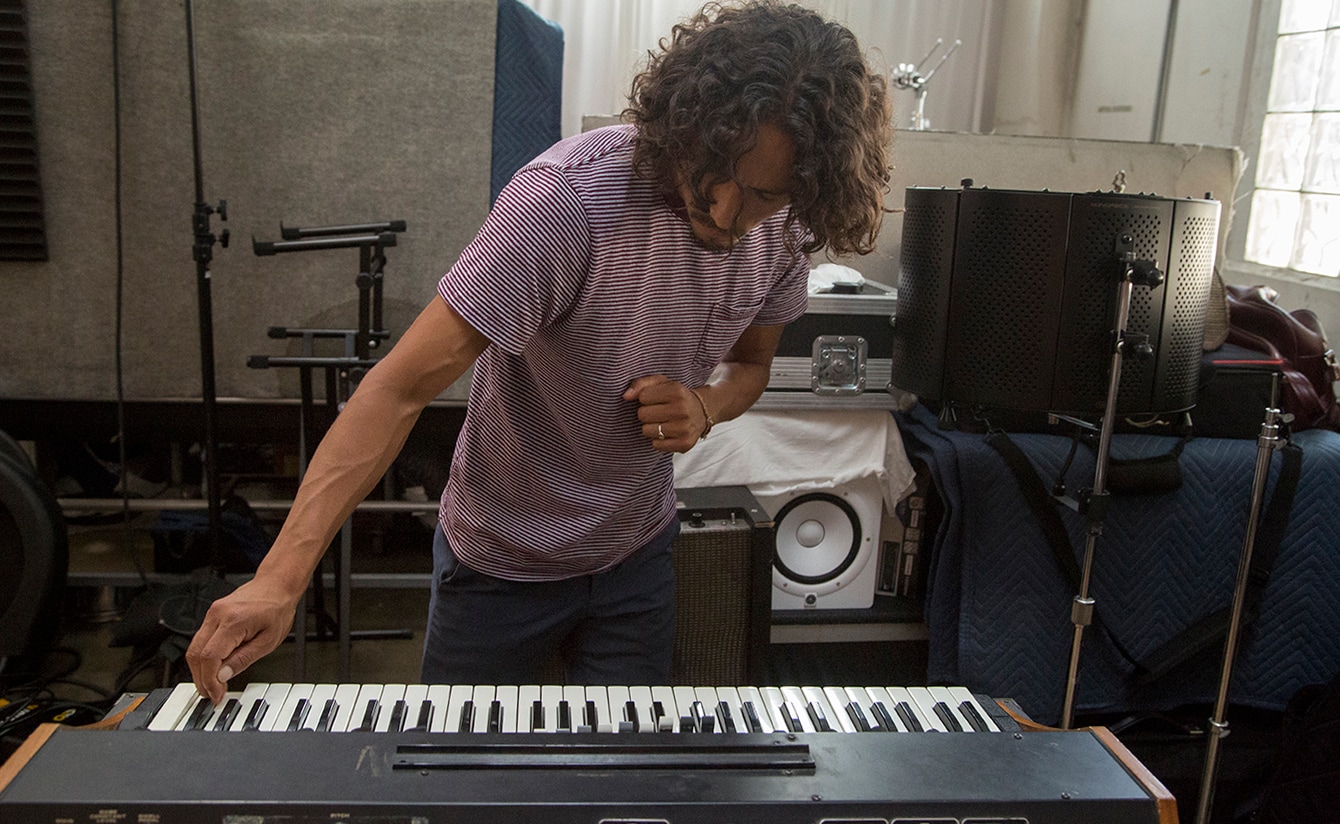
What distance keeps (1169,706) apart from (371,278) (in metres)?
1.99

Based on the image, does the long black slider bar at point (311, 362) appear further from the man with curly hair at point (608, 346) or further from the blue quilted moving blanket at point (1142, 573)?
the blue quilted moving blanket at point (1142, 573)

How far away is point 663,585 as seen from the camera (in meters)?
1.35

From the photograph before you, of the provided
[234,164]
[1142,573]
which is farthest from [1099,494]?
[234,164]

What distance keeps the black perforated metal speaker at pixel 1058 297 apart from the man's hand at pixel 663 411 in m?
0.88

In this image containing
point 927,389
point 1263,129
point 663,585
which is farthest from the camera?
point 1263,129

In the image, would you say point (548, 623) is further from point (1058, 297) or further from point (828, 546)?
point (828, 546)

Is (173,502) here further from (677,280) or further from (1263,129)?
(1263,129)

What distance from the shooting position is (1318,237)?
9.20 ft

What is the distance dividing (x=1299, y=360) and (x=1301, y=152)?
90 centimetres

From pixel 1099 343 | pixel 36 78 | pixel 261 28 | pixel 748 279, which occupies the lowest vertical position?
pixel 1099 343

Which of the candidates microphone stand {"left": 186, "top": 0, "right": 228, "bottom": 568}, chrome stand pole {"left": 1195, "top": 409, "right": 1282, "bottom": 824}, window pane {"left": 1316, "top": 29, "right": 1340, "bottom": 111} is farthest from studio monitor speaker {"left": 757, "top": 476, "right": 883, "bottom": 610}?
window pane {"left": 1316, "top": 29, "right": 1340, "bottom": 111}

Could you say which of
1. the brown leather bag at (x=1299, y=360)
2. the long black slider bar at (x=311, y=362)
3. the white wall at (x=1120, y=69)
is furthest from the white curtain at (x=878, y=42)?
the long black slider bar at (x=311, y=362)

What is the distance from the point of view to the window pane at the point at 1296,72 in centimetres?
283

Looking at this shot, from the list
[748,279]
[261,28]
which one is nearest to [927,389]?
[748,279]
